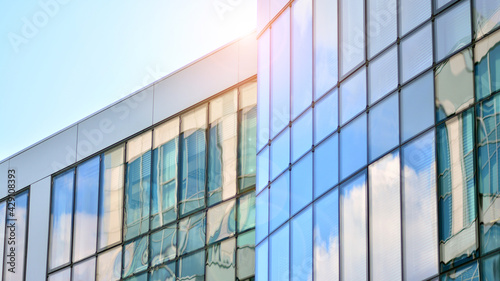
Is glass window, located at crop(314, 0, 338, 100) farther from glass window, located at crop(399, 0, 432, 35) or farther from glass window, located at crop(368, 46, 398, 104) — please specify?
glass window, located at crop(399, 0, 432, 35)

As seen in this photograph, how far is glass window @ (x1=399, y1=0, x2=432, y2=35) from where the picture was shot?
1555 cm

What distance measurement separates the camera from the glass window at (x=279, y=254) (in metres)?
19.9

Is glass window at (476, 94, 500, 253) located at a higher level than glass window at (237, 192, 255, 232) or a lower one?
lower

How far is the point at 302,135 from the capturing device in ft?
65.5

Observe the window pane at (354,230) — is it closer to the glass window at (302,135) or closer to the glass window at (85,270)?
the glass window at (302,135)

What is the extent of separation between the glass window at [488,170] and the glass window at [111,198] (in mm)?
16745

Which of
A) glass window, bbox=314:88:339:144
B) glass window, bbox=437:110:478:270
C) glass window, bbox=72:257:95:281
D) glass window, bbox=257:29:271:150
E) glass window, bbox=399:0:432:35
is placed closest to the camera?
glass window, bbox=437:110:478:270

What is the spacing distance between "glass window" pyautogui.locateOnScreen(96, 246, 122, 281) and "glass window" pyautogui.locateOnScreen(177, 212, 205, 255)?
108 inches

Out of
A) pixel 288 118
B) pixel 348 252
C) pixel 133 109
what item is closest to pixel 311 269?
pixel 348 252

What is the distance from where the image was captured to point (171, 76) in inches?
1092

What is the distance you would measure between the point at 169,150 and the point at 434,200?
1428cm

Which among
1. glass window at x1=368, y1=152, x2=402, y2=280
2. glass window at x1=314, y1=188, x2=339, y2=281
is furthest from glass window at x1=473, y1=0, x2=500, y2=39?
glass window at x1=314, y1=188, x2=339, y2=281

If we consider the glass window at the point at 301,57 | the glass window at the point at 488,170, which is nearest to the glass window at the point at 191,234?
the glass window at the point at 301,57

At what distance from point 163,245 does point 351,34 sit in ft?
37.3
